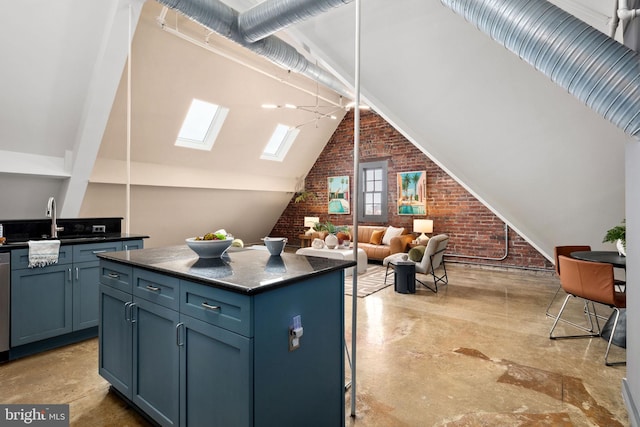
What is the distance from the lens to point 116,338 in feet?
7.06

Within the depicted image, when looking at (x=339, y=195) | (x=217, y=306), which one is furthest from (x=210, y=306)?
(x=339, y=195)

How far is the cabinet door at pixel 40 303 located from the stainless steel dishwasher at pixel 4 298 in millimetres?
29

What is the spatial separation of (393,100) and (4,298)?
3.93 m

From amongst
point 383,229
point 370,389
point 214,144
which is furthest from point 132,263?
point 383,229

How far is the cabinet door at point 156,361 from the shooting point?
1739 millimetres

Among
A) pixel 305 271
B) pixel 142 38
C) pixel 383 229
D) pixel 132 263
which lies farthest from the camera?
pixel 383 229

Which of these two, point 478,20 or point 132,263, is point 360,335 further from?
point 478,20

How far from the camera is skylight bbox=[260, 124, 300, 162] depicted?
7.66 metres

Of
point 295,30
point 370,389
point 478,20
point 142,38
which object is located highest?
point 142,38

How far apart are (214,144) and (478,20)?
17.2 feet

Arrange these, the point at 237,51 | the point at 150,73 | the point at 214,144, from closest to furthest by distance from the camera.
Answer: the point at 150,73
the point at 237,51
the point at 214,144

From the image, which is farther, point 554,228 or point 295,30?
point 554,228

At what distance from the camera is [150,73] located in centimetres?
465

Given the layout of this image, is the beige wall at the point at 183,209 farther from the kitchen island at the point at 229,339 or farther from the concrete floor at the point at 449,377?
the kitchen island at the point at 229,339
